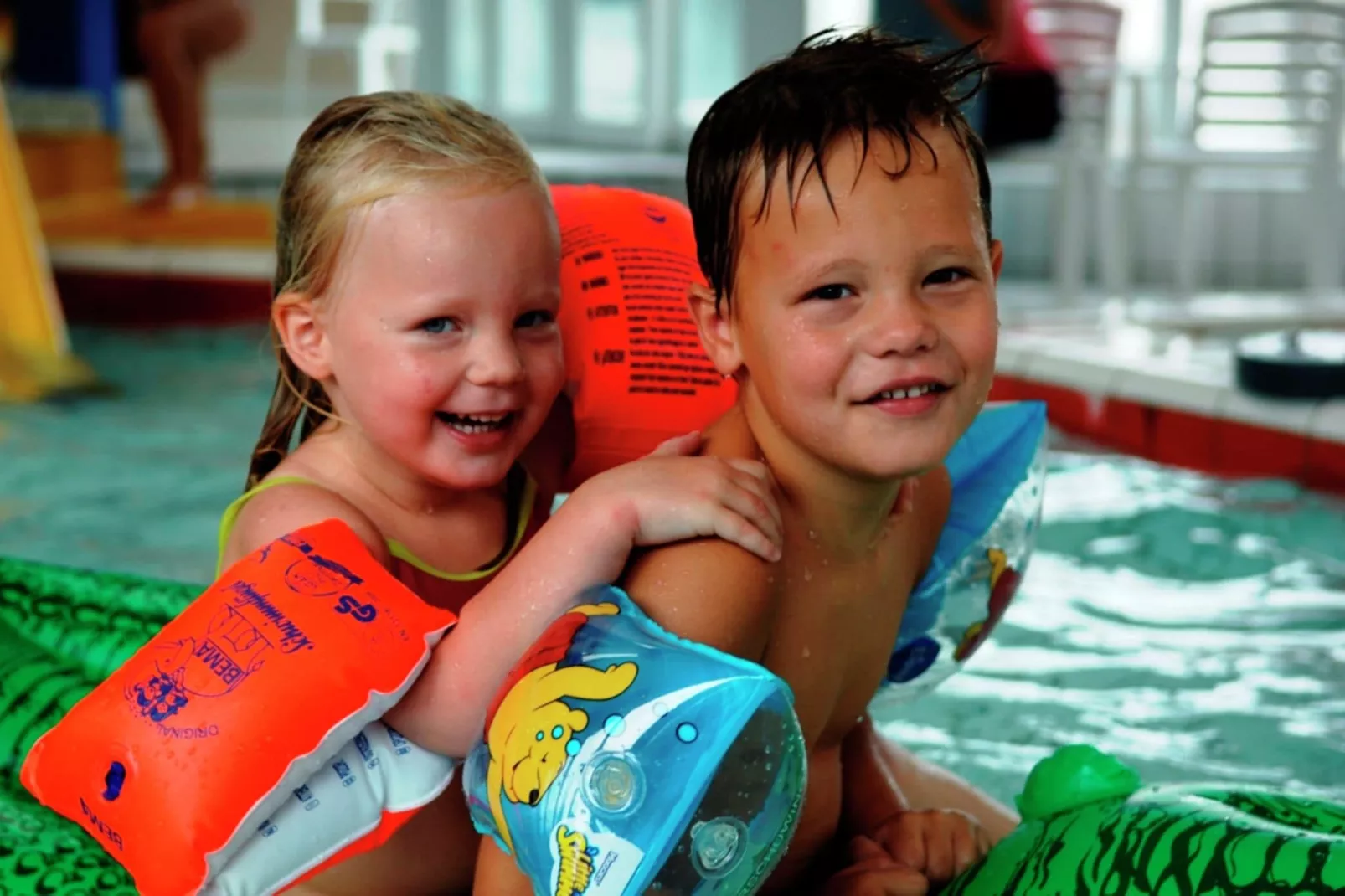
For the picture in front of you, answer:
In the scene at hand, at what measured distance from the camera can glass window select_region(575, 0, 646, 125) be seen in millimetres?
14133

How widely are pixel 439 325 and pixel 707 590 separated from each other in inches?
20.8

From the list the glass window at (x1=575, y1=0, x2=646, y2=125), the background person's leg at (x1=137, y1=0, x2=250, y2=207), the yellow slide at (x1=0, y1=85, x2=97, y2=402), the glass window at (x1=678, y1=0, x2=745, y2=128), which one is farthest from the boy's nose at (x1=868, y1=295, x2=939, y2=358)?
the glass window at (x1=575, y1=0, x2=646, y2=125)

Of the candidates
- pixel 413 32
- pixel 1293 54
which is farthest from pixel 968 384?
pixel 413 32

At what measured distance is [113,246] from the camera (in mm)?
8547

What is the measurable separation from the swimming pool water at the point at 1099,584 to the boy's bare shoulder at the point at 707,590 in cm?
105

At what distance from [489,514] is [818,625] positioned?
0.54 m

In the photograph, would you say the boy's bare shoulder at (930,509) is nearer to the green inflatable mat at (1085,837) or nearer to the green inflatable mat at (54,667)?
the green inflatable mat at (1085,837)

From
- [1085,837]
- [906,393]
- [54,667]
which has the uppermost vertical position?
[906,393]

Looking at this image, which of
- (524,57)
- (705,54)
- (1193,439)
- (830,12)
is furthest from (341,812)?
(524,57)

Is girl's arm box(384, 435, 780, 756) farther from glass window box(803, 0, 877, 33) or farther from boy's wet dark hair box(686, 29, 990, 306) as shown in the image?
glass window box(803, 0, 877, 33)

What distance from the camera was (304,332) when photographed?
199 cm

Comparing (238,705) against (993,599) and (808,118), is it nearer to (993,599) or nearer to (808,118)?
(808,118)

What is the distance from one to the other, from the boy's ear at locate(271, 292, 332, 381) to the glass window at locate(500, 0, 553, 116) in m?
13.4

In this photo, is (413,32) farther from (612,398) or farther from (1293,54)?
(612,398)
